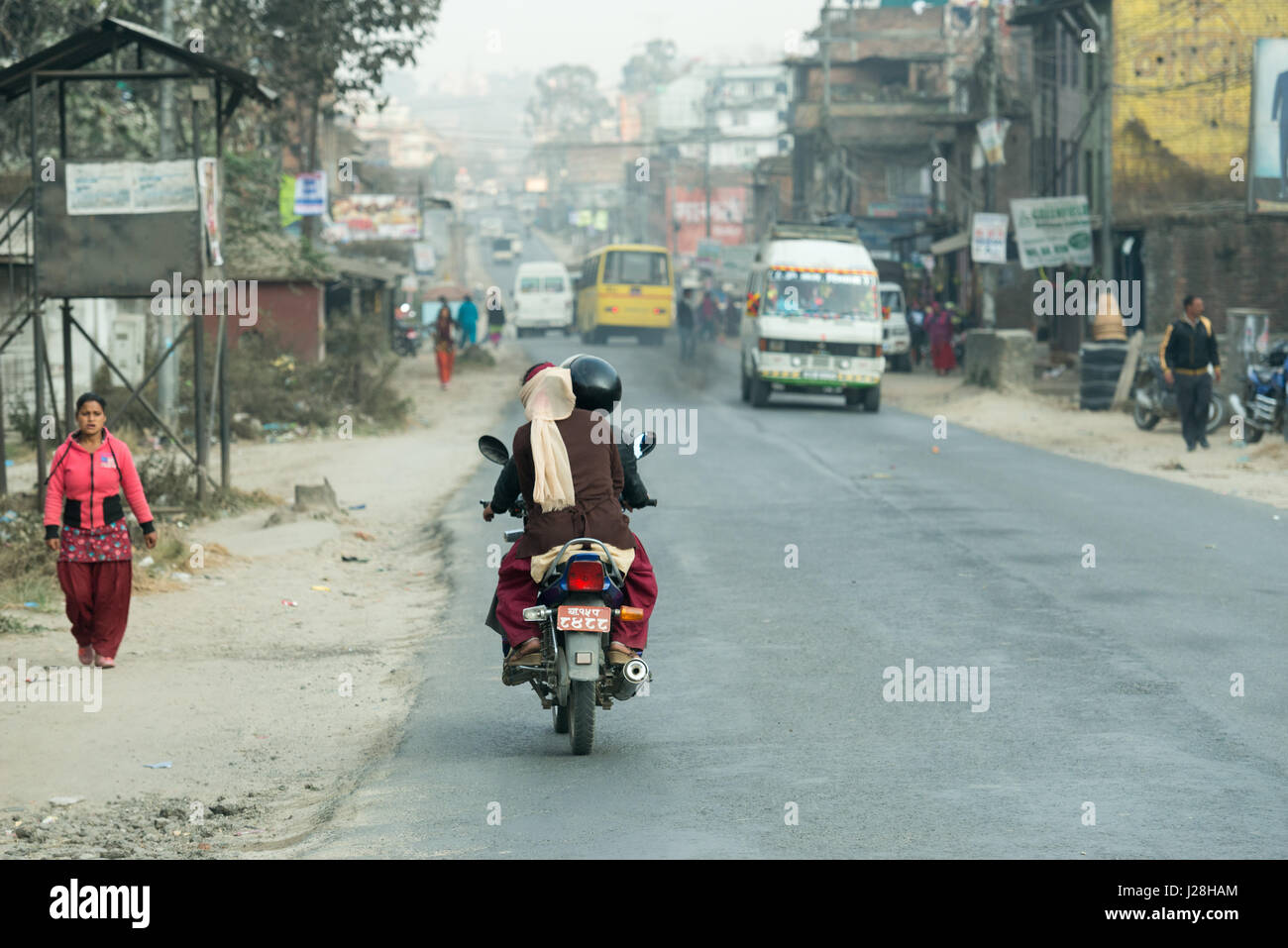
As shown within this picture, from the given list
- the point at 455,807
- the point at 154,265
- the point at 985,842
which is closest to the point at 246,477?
the point at 154,265

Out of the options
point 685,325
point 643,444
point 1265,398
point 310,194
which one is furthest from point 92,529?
point 685,325

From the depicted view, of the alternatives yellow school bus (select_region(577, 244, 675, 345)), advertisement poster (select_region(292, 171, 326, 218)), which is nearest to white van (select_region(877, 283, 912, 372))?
yellow school bus (select_region(577, 244, 675, 345))

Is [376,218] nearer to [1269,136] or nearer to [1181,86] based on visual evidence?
[1181,86]

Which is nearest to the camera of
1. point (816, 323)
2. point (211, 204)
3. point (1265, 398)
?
point (211, 204)

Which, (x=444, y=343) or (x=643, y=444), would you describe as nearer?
(x=643, y=444)

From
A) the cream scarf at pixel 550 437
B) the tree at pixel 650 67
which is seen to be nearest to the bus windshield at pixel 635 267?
the cream scarf at pixel 550 437

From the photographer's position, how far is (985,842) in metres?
5.62

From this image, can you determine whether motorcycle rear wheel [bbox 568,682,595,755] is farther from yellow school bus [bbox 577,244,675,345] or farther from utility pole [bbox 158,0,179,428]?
yellow school bus [bbox 577,244,675,345]

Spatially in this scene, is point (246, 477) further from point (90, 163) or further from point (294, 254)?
point (294, 254)

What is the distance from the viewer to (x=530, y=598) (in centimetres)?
724

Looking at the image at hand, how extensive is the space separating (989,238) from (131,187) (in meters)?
21.9

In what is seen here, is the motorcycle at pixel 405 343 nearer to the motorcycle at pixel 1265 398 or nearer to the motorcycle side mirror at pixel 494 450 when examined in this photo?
the motorcycle at pixel 1265 398

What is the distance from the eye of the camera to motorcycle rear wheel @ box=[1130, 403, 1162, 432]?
24.3 metres

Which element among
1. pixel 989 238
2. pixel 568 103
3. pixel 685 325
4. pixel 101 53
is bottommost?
pixel 685 325
